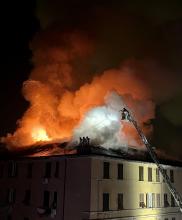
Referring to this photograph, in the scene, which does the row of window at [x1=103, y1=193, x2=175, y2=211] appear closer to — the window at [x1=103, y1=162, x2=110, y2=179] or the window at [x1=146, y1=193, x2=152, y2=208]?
the window at [x1=146, y1=193, x2=152, y2=208]

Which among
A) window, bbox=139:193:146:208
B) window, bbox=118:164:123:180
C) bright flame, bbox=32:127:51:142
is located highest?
bright flame, bbox=32:127:51:142

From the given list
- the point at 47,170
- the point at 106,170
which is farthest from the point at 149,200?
the point at 47,170

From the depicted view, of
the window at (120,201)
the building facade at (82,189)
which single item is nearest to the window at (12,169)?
the building facade at (82,189)

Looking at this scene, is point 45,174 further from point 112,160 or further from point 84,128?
point 84,128

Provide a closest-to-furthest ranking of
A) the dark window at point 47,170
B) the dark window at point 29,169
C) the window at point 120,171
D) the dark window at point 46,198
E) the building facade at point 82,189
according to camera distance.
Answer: the building facade at point 82,189 < the dark window at point 46,198 < the window at point 120,171 < the dark window at point 47,170 < the dark window at point 29,169

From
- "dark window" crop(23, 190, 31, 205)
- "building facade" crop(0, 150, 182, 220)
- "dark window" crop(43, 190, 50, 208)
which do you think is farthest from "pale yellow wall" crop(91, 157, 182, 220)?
"dark window" crop(23, 190, 31, 205)

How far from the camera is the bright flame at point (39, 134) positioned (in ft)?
171

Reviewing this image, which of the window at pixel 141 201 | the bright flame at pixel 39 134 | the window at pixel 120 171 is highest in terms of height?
the bright flame at pixel 39 134

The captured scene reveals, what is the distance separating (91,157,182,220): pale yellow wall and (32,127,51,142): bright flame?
783 inches

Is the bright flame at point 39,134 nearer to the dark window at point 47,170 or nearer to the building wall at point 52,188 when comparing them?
the building wall at point 52,188

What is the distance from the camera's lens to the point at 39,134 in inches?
2084

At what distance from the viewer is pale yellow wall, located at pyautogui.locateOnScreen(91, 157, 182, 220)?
30991 millimetres

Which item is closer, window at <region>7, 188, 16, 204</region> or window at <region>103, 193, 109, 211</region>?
window at <region>103, 193, 109, 211</region>

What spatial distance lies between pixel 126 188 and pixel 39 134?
22486 millimetres
